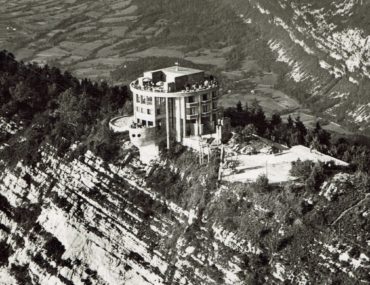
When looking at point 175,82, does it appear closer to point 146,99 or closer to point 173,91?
point 173,91

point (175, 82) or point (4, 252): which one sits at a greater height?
point (175, 82)

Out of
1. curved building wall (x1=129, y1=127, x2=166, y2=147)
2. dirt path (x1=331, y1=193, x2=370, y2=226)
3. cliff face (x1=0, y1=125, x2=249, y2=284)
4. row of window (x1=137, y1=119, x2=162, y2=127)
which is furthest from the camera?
curved building wall (x1=129, y1=127, x2=166, y2=147)

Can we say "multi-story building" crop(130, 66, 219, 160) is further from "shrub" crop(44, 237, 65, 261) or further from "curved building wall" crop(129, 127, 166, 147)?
"shrub" crop(44, 237, 65, 261)

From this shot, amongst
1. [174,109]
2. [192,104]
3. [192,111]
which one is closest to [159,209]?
[174,109]

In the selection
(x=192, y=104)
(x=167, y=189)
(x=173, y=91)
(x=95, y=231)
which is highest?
(x=173, y=91)

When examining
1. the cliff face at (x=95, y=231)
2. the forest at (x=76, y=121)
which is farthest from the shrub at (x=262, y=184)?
the forest at (x=76, y=121)

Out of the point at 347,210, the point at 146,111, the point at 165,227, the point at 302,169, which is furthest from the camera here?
the point at 146,111

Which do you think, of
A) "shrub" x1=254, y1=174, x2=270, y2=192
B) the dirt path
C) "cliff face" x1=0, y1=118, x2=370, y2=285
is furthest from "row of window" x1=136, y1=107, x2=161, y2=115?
the dirt path

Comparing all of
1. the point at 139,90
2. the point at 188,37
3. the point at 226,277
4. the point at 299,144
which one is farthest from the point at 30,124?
the point at 188,37
